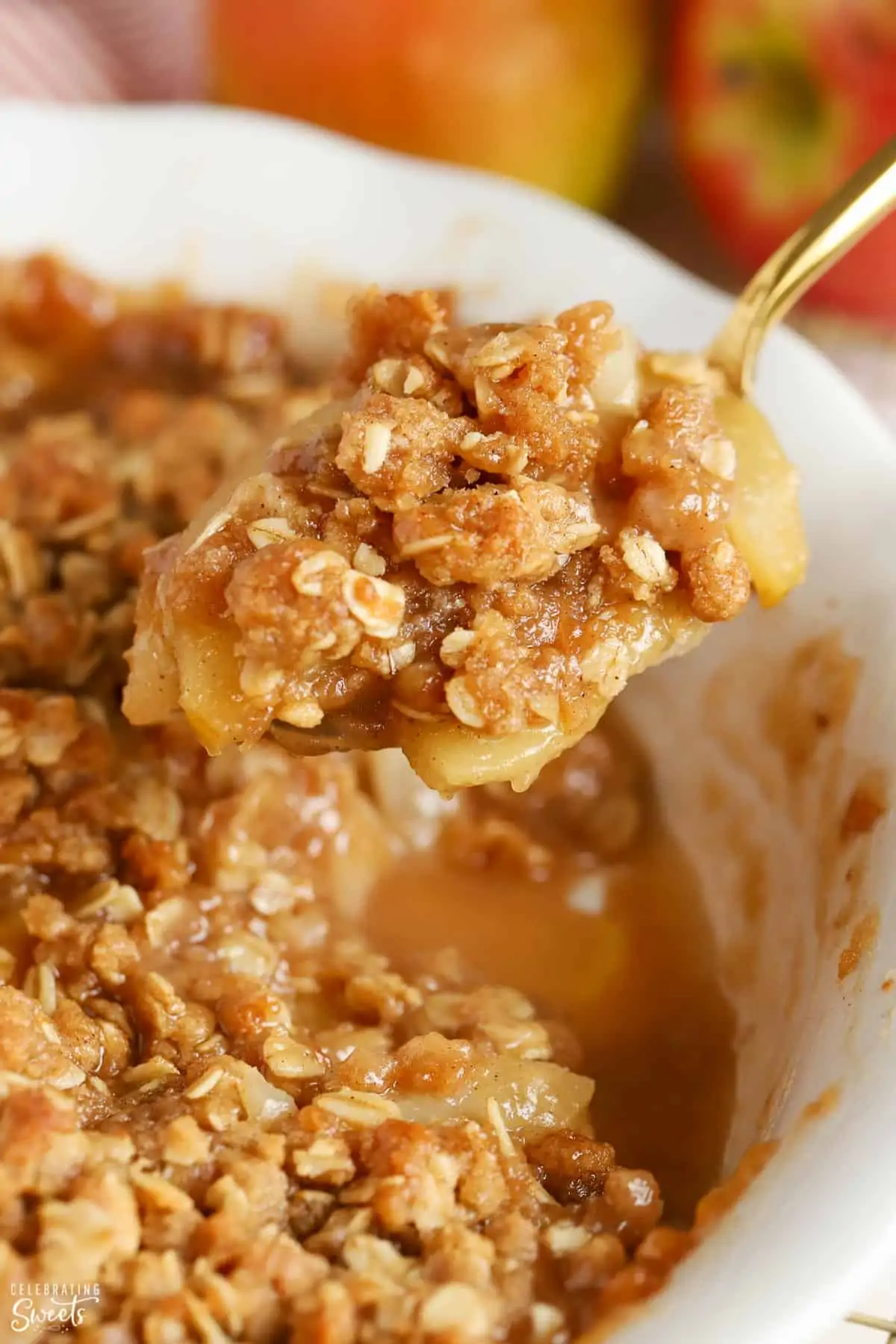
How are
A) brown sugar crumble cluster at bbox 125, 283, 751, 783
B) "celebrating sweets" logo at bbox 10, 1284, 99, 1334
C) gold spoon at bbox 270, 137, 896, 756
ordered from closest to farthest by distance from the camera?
"celebrating sweets" logo at bbox 10, 1284, 99, 1334
brown sugar crumble cluster at bbox 125, 283, 751, 783
gold spoon at bbox 270, 137, 896, 756

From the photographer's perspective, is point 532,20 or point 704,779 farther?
point 532,20

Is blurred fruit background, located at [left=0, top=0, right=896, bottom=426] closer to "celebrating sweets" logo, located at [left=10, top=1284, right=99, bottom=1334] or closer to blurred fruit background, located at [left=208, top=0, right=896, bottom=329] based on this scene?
blurred fruit background, located at [left=208, top=0, right=896, bottom=329]

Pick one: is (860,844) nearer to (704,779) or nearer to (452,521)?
(704,779)

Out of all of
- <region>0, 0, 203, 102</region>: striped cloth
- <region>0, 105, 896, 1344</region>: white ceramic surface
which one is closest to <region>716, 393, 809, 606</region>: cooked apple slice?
<region>0, 105, 896, 1344</region>: white ceramic surface

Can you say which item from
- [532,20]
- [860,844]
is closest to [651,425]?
[860,844]

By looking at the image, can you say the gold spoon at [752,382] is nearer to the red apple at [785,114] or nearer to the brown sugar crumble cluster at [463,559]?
the brown sugar crumble cluster at [463,559]

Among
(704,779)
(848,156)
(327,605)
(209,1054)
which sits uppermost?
(848,156)

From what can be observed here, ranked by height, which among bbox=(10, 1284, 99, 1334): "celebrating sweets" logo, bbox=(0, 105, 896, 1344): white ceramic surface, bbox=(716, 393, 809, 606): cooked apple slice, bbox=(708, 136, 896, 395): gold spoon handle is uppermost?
bbox=(708, 136, 896, 395): gold spoon handle

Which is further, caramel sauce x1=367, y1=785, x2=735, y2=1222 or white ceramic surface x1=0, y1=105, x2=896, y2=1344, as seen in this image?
caramel sauce x1=367, y1=785, x2=735, y2=1222
